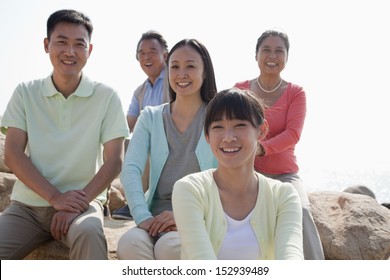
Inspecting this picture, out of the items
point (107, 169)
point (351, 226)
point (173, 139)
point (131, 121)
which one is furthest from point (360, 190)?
point (107, 169)

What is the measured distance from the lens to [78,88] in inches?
139

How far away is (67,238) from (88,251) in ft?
0.76

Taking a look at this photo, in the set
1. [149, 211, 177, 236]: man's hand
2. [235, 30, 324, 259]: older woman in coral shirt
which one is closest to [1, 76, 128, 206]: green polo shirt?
[149, 211, 177, 236]: man's hand

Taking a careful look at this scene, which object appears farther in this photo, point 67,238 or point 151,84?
point 151,84

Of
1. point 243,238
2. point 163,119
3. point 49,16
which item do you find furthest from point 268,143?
point 49,16

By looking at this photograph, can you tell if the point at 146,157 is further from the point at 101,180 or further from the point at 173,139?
the point at 101,180

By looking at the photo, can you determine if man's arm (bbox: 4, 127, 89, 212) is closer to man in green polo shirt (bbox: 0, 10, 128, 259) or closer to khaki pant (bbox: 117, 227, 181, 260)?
man in green polo shirt (bbox: 0, 10, 128, 259)

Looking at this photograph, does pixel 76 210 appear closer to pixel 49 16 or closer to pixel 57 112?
pixel 57 112

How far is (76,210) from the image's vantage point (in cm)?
310

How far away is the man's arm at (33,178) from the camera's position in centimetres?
313

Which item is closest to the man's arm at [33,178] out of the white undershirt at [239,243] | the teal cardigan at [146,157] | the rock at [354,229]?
the teal cardigan at [146,157]

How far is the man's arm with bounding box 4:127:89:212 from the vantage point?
123 inches

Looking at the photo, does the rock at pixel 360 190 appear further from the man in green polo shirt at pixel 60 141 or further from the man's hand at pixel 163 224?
the man's hand at pixel 163 224

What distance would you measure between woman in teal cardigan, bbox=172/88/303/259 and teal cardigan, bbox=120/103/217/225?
1.64 ft
